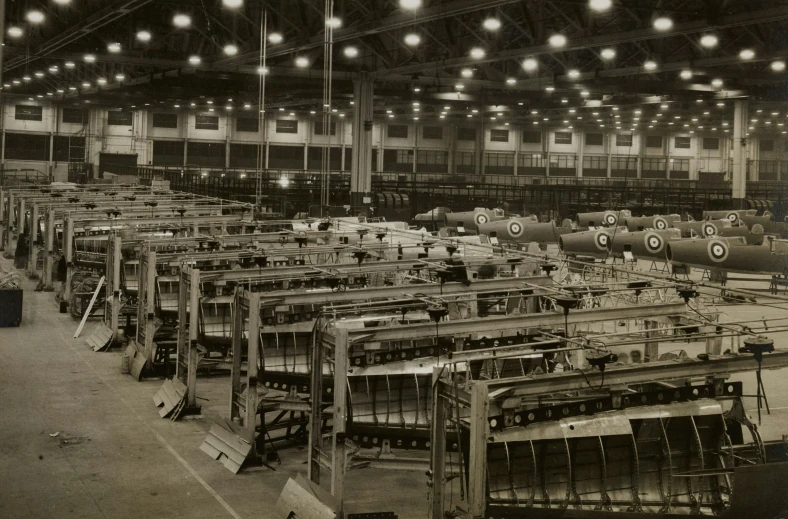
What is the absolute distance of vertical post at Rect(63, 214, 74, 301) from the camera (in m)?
25.6

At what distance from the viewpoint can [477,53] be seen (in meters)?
40.4

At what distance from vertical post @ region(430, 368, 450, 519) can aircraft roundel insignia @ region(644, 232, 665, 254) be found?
86.8 ft

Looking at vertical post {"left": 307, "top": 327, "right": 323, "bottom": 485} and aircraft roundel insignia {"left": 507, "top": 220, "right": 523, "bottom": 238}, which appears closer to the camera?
vertical post {"left": 307, "top": 327, "right": 323, "bottom": 485}

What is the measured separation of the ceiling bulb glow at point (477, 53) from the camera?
132ft

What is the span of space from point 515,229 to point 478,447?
30096 mm

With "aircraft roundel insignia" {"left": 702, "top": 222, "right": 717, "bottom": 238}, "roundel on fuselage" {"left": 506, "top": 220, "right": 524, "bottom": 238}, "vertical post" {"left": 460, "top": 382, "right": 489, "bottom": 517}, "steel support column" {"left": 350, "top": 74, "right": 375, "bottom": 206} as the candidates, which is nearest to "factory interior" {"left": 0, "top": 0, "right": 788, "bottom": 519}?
"vertical post" {"left": 460, "top": 382, "right": 489, "bottom": 517}

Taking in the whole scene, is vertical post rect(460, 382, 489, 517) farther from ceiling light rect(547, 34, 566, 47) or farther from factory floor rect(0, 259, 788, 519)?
ceiling light rect(547, 34, 566, 47)

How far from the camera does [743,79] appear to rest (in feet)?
164

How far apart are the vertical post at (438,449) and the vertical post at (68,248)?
19.0m

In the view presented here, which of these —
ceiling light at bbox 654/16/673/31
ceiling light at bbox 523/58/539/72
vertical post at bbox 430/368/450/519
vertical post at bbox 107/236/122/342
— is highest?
ceiling light at bbox 523/58/539/72

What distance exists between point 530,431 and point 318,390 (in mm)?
2937

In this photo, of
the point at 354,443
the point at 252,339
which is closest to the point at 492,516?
the point at 354,443

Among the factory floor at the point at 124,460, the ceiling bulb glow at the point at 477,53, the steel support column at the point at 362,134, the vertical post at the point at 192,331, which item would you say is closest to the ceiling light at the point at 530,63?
the ceiling bulb glow at the point at 477,53

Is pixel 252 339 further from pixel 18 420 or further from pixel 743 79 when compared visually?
pixel 743 79
